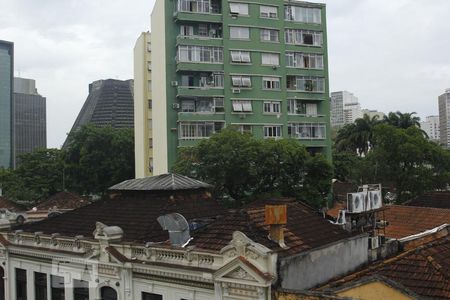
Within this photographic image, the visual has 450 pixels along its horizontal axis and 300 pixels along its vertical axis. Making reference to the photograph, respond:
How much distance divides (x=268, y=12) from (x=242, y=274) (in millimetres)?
36840

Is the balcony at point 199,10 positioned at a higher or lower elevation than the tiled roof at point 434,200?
higher

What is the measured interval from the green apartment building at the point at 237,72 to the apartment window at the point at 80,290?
82.5ft

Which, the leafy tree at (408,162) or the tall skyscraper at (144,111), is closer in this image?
the leafy tree at (408,162)

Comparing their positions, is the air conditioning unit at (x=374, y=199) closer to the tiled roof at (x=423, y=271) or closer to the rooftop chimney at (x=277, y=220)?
the tiled roof at (x=423, y=271)

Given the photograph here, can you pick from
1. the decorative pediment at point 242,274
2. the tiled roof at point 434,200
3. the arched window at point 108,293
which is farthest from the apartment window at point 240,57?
the decorative pediment at point 242,274

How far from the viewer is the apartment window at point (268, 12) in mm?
45562

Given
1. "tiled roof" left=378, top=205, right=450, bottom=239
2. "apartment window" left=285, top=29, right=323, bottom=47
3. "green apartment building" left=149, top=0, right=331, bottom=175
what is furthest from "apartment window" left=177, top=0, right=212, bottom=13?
"tiled roof" left=378, top=205, right=450, bottom=239

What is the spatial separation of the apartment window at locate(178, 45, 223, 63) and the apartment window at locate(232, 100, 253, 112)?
399 centimetres

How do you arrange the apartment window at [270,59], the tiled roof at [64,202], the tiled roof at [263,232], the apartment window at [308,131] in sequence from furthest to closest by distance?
the apartment window at [308,131] → the apartment window at [270,59] → the tiled roof at [64,202] → the tiled roof at [263,232]

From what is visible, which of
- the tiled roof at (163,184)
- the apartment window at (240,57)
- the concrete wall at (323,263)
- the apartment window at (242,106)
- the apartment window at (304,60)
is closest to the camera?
the concrete wall at (323,263)

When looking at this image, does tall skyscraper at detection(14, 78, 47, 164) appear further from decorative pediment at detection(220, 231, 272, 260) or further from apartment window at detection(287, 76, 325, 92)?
decorative pediment at detection(220, 231, 272, 260)

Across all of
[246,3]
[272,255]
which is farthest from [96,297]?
[246,3]

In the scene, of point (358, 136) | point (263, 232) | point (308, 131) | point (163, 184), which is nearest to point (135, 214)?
point (163, 184)

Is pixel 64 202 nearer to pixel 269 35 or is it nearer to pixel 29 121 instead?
pixel 269 35
